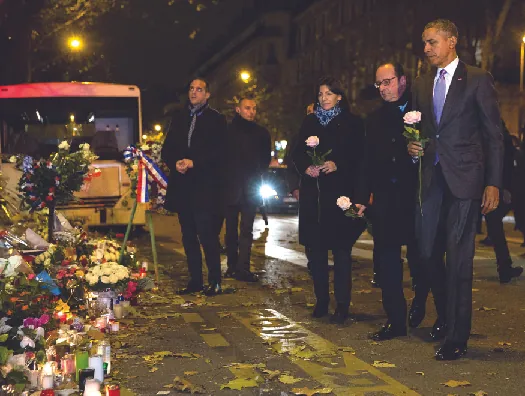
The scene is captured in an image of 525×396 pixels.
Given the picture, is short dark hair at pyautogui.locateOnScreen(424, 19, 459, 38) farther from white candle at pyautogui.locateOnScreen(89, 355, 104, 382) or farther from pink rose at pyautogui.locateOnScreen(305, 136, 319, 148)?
white candle at pyautogui.locateOnScreen(89, 355, 104, 382)

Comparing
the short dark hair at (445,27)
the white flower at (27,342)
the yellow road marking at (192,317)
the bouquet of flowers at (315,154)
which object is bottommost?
the yellow road marking at (192,317)

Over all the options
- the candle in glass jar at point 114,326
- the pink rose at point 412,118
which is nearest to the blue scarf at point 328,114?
the pink rose at point 412,118

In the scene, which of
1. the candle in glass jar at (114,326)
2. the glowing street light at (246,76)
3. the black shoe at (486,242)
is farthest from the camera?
the glowing street light at (246,76)

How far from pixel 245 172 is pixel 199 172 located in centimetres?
152

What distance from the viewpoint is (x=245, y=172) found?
38.3 feet

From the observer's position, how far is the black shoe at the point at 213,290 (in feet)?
33.7

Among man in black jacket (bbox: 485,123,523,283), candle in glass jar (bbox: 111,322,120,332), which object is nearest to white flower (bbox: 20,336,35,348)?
candle in glass jar (bbox: 111,322,120,332)

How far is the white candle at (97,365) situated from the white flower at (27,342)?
14.8 inches

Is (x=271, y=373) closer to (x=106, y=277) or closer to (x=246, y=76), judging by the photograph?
(x=106, y=277)

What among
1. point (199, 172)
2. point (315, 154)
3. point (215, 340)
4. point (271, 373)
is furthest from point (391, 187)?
point (199, 172)

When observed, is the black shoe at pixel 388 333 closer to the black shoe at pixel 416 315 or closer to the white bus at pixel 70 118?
the black shoe at pixel 416 315

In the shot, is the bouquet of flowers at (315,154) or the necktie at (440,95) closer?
the necktie at (440,95)

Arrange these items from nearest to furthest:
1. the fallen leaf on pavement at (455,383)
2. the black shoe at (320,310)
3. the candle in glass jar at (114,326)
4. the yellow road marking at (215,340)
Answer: the fallen leaf on pavement at (455,383)
the yellow road marking at (215,340)
the candle in glass jar at (114,326)
the black shoe at (320,310)

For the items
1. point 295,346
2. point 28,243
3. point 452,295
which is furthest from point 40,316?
point 28,243
